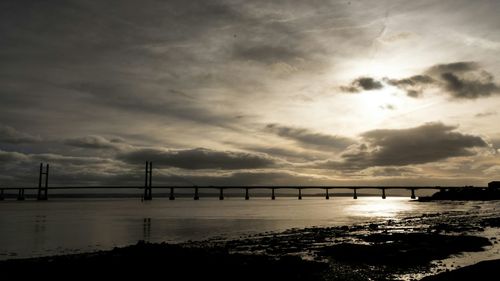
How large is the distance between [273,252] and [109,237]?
21746 millimetres

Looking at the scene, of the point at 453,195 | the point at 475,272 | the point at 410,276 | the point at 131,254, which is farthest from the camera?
the point at 453,195

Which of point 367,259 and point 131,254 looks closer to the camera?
point 131,254

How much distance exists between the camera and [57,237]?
39625mm

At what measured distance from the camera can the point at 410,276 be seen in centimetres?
1677

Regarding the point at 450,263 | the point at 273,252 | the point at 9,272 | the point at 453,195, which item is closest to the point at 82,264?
the point at 9,272

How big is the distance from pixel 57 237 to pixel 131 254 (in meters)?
25.2

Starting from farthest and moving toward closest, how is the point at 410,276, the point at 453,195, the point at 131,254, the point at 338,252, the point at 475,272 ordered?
the point at 453,195
the point at 338,252
the point at 131,254
the point at 410,276
the point at 475,272

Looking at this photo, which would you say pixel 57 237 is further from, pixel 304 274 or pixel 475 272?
pixel 475 272

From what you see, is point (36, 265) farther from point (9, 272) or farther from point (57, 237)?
point (57, 237)

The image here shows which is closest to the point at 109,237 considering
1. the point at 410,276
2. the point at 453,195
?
the point at 410,276

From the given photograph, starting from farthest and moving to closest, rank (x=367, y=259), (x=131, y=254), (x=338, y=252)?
(x=338, y=252) < (x=367, y=259) < (x=131, y=254)

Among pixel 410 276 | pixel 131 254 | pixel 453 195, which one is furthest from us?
pixel 453 195

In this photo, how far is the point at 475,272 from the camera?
13953 millimetres

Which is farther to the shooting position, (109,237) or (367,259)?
(109,237)
